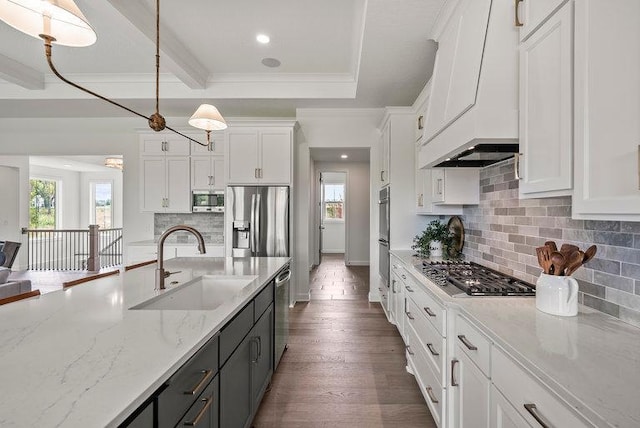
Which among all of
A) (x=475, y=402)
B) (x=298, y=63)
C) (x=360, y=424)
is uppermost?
(x=298, y=63)

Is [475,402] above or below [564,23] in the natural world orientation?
below

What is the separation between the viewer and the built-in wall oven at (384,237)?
3.72 metres

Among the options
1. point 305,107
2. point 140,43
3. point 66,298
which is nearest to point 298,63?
point 305,107

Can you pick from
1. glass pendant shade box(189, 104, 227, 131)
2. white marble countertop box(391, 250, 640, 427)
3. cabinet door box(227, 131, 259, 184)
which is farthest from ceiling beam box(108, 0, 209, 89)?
white marble countertop box(391, 250, 640, 427)

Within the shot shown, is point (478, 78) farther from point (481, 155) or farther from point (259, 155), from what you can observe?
point (259, 155)

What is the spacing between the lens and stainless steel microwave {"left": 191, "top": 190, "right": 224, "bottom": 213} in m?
4.57

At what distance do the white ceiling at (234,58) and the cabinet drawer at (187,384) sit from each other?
2.30 meters

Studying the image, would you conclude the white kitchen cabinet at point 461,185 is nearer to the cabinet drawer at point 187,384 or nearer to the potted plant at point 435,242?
the potted plant at point 435,242

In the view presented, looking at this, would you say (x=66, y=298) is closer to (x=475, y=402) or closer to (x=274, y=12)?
(x=475, y=402)

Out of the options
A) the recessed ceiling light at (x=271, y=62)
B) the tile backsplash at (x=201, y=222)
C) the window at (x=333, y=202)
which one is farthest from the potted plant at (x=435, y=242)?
the window at (x=333, y=202)

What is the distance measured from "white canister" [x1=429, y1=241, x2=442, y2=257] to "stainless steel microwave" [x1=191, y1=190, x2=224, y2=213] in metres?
2.98

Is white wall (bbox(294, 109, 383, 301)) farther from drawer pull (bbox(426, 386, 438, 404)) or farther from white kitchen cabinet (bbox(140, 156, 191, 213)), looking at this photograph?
drawer pull (bbox(426, 386, 438, 404))

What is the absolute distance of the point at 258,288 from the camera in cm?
176

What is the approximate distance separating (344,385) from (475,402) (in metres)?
1.25
